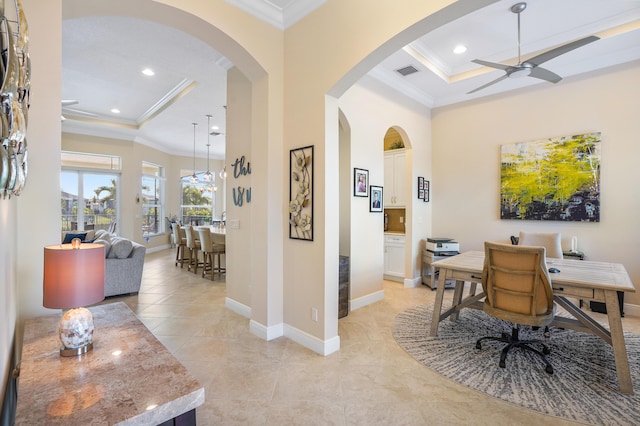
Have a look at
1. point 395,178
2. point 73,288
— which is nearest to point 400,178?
point 395,178

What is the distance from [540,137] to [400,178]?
2140 millimetres

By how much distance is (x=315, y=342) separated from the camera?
2881 mm

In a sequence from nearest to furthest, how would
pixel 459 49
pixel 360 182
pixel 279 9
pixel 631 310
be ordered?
pixel 279 9 → pixel 631 310 → pixel 459 49 → pixel 360 182

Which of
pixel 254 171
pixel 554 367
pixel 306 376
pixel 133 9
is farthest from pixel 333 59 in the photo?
pixel 554 367

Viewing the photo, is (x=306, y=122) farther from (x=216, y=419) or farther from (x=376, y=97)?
(x=216, y=419)

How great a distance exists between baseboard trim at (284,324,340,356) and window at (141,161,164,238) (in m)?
7.52

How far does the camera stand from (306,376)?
2.46m

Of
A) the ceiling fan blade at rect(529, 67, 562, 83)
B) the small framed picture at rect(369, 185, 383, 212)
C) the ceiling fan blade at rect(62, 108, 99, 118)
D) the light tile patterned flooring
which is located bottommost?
the light tile patterned flooring

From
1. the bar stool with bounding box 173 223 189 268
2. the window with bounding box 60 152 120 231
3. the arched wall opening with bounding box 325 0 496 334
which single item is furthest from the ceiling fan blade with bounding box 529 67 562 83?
the window with bounding box 60 152 120 231

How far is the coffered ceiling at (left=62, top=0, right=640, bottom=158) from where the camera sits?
3324 millimetres

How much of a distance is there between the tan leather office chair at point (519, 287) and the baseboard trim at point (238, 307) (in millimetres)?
2651

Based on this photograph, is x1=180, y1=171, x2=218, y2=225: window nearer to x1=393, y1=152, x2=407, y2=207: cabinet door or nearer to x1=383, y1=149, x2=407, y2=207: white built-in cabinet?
x1=383, y1=149, x2=407, y2=207: white built-in cabinet

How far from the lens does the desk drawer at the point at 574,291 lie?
2410mm

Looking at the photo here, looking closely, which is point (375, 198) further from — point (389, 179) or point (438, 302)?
point (438, 302)
